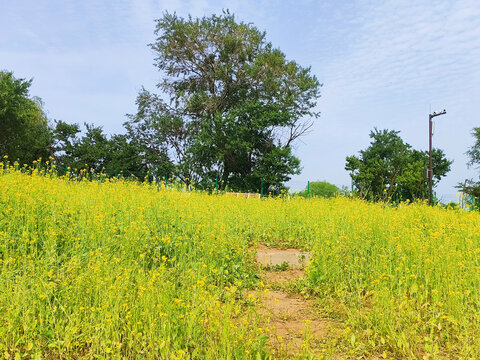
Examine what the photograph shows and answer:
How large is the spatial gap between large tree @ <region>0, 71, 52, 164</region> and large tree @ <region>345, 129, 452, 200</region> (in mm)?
25180

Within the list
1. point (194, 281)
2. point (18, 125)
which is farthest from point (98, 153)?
point (194, 281)

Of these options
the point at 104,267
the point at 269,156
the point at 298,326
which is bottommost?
the point at 298,326

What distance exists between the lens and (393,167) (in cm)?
3597

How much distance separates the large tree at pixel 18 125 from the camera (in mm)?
26484

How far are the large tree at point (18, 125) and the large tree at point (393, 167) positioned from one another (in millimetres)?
25180

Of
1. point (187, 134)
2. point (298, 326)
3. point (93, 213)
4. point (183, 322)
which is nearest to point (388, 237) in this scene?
point (298, 326)

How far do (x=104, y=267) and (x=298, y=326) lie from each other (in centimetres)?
229

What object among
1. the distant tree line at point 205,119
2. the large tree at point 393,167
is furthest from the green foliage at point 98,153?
the large tree at point 393,167

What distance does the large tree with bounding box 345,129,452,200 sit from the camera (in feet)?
103

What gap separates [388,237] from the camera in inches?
246

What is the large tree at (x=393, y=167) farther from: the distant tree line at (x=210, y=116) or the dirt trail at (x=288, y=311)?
the dirt trail at (x=288, y=311)

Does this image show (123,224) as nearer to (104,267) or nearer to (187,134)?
(104,267)

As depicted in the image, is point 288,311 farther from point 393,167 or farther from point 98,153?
point 393,167

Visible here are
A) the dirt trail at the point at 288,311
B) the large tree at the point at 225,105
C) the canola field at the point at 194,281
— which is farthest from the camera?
the large tree at the point at 225,105
